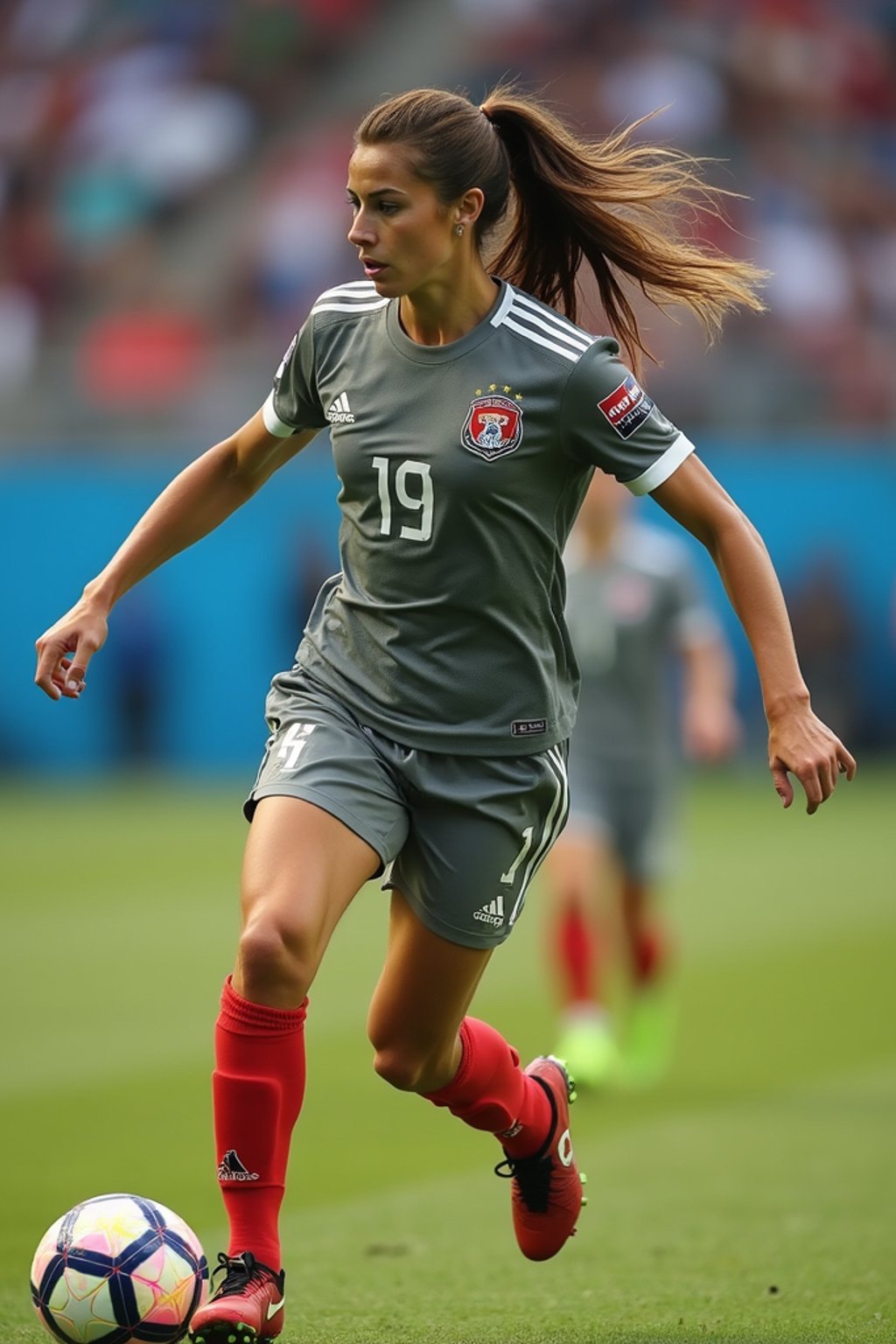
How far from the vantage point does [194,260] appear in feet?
84.0

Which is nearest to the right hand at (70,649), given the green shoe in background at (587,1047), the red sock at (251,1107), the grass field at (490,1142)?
the red sock at (251,1107)

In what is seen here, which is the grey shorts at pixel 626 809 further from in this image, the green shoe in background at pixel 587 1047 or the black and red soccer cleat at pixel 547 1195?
the black and red soccer cleat at pixel 547 1195

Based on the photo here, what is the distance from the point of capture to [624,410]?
4441 mm

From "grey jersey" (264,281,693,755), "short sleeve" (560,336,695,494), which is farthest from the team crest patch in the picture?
"short sleeve" (560,336,695,494)

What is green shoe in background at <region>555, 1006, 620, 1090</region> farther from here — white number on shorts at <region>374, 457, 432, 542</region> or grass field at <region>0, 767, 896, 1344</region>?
white number on shorts at <region>374, 457, 432, 542</region>

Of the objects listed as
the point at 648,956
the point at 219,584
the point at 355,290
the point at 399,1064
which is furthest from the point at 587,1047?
the point at 219,584

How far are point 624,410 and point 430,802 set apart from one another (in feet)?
3.31

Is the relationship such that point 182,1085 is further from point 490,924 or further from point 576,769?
point 490,924

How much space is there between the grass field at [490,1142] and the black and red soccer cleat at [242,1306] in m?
0.40

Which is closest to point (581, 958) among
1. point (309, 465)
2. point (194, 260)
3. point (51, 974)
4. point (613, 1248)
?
point (613, 1248)

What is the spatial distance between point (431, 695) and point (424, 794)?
0.23 m

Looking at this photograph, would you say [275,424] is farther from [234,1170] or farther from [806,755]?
[234,1170]

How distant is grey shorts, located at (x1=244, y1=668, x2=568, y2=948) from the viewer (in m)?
4.52

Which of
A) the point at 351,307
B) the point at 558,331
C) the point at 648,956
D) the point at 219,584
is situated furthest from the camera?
the point at 219,584
